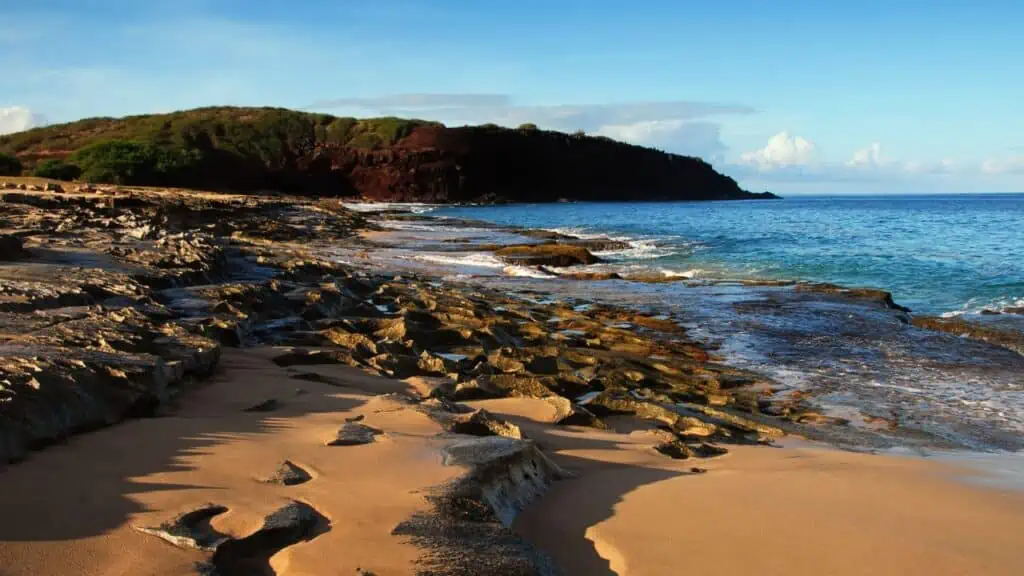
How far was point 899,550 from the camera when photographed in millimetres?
3727

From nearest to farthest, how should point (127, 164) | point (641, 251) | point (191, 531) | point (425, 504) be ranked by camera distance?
point (191, 531) < point (425, 504) < point (641, 251) < point (127, 164)

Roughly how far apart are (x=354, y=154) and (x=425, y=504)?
99311mm

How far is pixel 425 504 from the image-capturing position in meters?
3.59

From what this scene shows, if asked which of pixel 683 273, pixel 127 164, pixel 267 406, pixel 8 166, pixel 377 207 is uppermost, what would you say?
pixel 127 164

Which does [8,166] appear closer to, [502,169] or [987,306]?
[987,306]

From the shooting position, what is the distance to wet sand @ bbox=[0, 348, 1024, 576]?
122 inches

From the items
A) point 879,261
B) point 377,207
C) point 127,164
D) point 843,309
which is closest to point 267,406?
point 843,309

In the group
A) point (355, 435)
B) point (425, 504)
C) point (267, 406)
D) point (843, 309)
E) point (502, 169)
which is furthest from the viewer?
point (502, 169)

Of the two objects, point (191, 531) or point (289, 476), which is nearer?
point (191, 531)

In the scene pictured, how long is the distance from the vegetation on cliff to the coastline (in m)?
66.2

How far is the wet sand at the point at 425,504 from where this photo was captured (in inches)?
122

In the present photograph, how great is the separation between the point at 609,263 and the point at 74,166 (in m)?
48.4

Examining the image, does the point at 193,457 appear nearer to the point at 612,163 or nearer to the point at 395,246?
the point at 395,246

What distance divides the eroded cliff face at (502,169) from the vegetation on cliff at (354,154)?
16 cm
